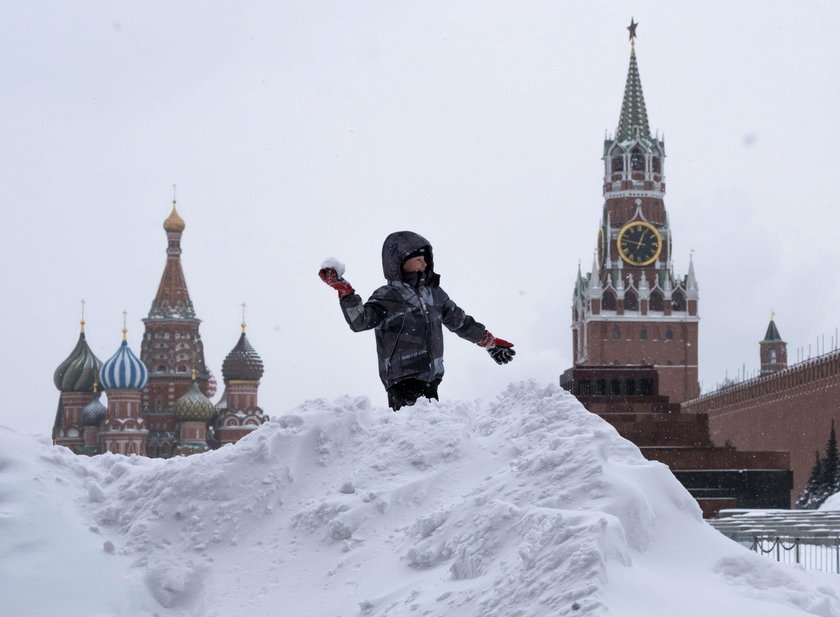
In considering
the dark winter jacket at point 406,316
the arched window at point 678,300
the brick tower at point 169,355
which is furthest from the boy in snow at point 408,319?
the brick tower at point 169,355

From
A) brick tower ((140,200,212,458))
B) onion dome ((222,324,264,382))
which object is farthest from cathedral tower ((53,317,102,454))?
onion dome ((222,324,264,382))

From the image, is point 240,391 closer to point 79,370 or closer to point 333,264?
point 79,370

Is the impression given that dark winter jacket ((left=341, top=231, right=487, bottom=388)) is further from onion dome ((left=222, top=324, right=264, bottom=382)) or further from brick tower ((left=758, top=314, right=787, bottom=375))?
brick tower ((left=758, top=314, right=787, bottom=375))

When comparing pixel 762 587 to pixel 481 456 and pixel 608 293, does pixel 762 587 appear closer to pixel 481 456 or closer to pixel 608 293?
pixel 481 456

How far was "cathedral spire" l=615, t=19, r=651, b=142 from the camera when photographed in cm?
6725

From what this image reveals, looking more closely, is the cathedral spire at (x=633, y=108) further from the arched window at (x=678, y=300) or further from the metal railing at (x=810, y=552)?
the metal railing at (x=810, y=552)

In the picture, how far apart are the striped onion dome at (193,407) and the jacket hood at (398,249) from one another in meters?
62.3

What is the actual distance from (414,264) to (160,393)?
64.8m

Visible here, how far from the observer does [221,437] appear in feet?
Answer: 228

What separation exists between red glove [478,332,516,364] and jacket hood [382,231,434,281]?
645 millimetres

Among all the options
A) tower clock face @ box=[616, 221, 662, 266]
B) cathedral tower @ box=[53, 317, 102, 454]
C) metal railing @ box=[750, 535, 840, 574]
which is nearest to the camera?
metal railing @ box=[750, 535, 840, 574]

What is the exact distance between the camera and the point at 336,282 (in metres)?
6.39

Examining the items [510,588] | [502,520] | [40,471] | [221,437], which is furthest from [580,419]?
[221,437]

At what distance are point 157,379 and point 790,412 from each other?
39999mm
